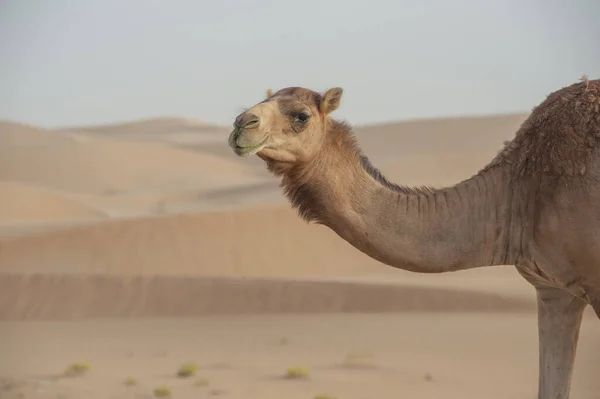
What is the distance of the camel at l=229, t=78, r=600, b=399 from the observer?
5.98 m

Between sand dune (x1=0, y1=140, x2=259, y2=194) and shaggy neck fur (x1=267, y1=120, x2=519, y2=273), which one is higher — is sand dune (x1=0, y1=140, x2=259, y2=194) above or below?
below

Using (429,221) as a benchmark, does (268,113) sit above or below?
above

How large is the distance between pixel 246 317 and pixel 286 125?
13.0m

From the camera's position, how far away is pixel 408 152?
195ft

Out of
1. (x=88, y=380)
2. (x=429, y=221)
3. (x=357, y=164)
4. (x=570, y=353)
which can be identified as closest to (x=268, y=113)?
(x=357, y=164)

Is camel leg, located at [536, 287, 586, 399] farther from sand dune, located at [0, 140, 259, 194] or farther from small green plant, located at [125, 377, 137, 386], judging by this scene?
sand dune, located at [0, 140, 259, 194]

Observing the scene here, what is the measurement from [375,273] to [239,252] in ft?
10.1

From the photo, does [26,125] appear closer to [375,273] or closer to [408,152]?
[408,152]

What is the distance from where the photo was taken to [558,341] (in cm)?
685

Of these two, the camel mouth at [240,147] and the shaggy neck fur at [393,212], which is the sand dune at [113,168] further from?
the camel mouth at [240,147]

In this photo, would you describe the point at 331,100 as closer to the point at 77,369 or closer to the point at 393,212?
the point at 393,212

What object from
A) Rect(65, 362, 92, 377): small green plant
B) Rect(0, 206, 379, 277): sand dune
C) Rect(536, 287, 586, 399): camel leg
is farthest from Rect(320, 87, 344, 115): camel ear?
Rect(0, 206, 379, 277): sand dune

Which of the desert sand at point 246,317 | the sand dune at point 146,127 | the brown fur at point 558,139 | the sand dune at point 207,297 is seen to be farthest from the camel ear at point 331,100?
the sand dune at point 146,127

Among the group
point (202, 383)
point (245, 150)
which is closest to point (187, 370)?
point (202, 383)
